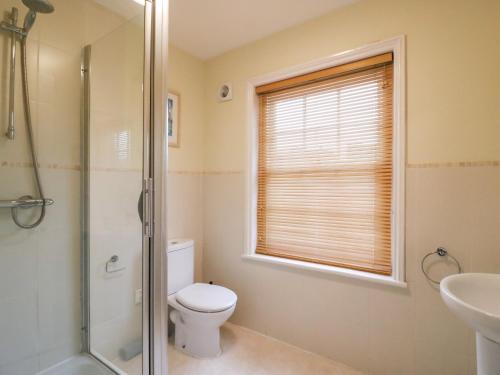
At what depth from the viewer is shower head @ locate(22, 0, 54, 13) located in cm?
125

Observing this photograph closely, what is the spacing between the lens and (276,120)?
211 centimetres

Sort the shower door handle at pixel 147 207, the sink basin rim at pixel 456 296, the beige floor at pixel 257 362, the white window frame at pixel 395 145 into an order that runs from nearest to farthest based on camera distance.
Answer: the sink basin rim at pixel 456 296, the shower door handle at pixel 147 207, the white window frame at pixel 395 145, the beige floor at pixel 257 362

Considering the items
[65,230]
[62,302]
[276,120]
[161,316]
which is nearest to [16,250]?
[65,230]

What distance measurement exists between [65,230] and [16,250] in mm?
222

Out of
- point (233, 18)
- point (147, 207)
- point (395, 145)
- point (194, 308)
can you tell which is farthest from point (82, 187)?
point (395, 145)

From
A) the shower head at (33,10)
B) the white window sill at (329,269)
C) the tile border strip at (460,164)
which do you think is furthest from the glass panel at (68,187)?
the tile border strip at (460,164)

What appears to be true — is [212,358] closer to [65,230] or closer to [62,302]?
[62,302]

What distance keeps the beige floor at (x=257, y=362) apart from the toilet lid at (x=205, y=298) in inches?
14.7

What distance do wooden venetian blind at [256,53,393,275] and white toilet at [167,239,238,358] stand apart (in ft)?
1.82

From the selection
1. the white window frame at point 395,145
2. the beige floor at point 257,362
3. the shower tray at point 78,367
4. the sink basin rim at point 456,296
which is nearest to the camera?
the sink basin rim at point 456,296

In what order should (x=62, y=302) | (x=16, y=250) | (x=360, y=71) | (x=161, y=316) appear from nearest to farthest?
1. (x=161, y=316)
2. (x=16, y=250)
3. (x=62, y=302)
4. (x=360, y=71)

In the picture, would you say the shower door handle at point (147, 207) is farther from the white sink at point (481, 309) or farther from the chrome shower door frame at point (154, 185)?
the white sink at point (481, 309)

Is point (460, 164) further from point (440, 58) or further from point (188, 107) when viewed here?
point (188, 107)

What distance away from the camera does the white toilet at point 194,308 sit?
1.71 metres
